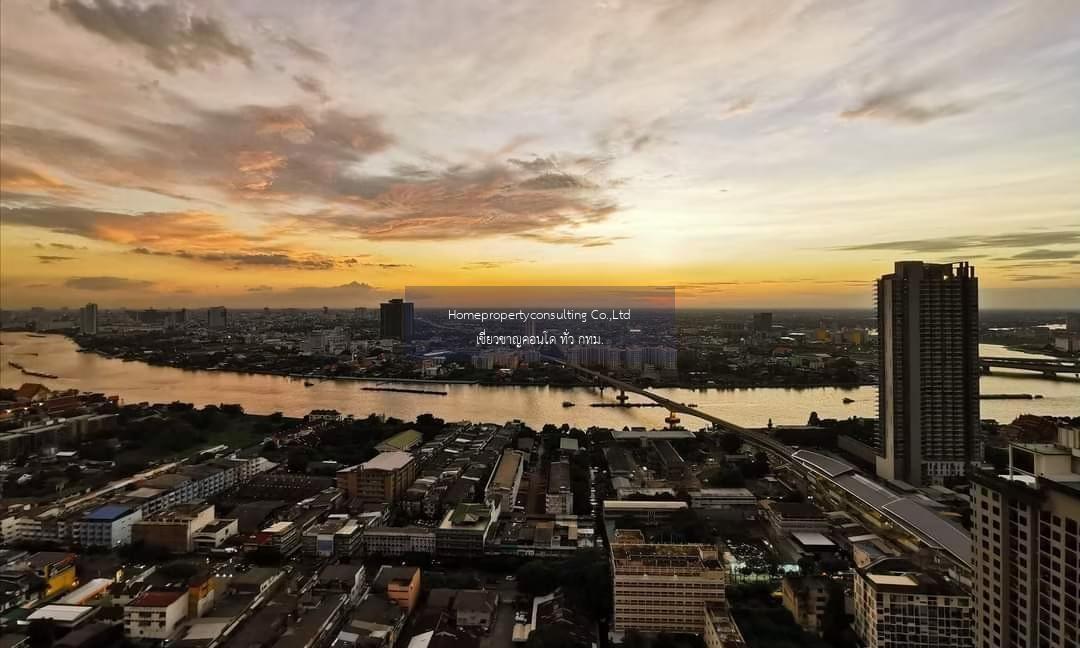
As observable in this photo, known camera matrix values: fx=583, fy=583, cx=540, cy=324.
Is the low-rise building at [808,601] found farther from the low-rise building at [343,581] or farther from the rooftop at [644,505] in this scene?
the low-rise building at [343,581]

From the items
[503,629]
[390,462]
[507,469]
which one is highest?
[390,462]

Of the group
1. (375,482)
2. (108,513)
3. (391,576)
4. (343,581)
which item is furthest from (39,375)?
(391,576)

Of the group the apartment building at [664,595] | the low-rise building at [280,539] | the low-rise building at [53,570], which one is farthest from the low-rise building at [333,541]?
the apartment building at [664,595]

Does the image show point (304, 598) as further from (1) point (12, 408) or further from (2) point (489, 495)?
(1) point (12, 408)

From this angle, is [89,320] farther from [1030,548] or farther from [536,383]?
[1030,548]

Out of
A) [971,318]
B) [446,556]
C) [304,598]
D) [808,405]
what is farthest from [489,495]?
[808,405]

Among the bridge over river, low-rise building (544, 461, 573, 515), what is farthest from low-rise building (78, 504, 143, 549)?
the bridge over river

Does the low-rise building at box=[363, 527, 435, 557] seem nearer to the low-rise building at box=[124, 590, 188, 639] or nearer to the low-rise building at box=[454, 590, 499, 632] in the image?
the low-rise building at box=[454, 590, 499, 632]
